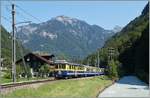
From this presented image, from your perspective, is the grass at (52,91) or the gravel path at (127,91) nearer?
the grass at (52,91)

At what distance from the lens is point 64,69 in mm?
68125

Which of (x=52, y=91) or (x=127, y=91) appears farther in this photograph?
(x=127, y=91)

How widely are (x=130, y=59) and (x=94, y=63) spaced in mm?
14454

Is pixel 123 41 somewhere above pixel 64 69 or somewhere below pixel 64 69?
above

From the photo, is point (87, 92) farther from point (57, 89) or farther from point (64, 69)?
point (64, 69)

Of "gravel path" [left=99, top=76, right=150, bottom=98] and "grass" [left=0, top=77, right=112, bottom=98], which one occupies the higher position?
"grass" [left=0, top=77, right=112, bottom=98]

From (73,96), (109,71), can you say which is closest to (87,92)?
(73,96)

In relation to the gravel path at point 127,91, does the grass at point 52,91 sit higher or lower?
higher

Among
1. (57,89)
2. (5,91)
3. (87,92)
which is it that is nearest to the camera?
(5,91)

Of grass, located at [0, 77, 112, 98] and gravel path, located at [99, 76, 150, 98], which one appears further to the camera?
gravel path, located at [99, 76, 150, 98]

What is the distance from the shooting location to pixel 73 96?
4625 centimetres

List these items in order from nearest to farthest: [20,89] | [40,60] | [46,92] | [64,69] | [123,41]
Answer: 1. [20,89]
2. [46,92]
3. [64,69]
4. [40,60]
5. [123,41]

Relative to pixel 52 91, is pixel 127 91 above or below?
below

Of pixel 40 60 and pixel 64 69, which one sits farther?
pixel 40 60
